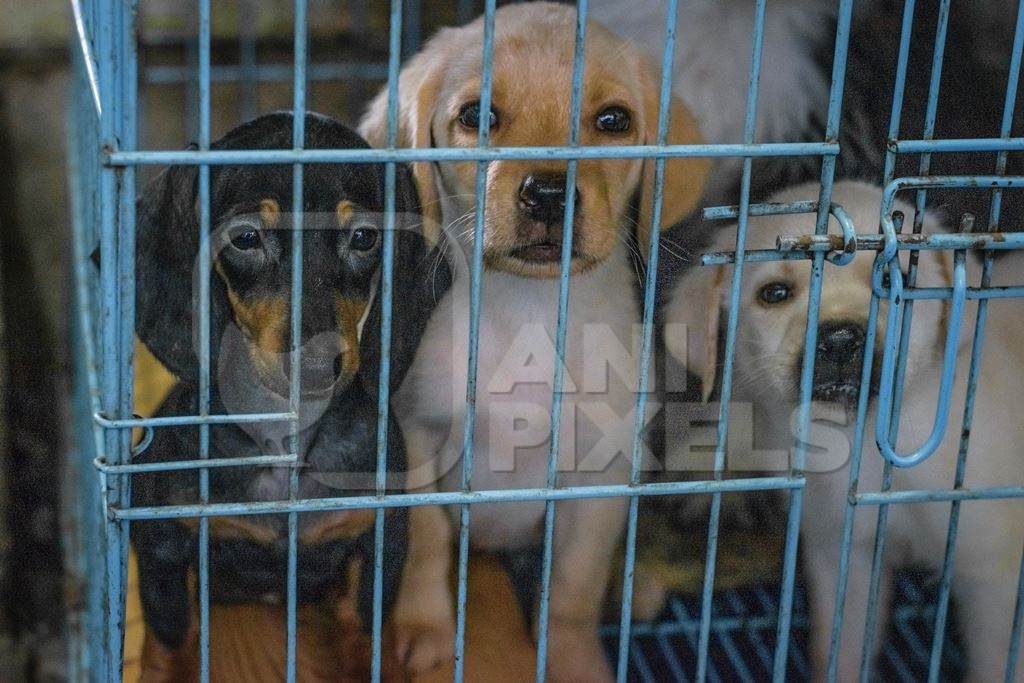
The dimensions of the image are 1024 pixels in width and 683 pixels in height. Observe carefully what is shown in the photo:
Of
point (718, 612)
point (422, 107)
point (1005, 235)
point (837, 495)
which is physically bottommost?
point (718, 612)

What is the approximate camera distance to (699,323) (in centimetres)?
204

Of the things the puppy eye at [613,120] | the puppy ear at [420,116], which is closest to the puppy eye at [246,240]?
the puppy ear at [420,116]

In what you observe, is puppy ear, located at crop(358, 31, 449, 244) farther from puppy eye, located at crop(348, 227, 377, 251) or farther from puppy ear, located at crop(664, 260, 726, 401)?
puppy ear, located at crop(664, 260, 726, 401)

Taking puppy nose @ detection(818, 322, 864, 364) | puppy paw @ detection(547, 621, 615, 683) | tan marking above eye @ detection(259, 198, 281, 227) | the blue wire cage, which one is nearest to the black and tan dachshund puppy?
tan marking above eye @ detection(259, 198, 281, 227)

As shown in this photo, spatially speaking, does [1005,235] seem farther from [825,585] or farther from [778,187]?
[825,585]

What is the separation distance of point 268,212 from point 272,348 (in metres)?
0.18

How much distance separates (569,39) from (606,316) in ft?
1.39

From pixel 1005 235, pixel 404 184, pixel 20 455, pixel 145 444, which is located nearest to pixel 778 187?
pixel 1005 235

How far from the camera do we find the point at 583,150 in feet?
5.09

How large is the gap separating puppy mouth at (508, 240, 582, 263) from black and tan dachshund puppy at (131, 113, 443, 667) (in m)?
0.13

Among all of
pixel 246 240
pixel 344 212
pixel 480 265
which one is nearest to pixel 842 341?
pixel 480 265

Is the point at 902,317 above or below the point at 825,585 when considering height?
above

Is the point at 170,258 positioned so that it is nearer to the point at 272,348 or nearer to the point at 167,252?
the point at 167,252

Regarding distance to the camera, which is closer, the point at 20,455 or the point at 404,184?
the point at 404,184
